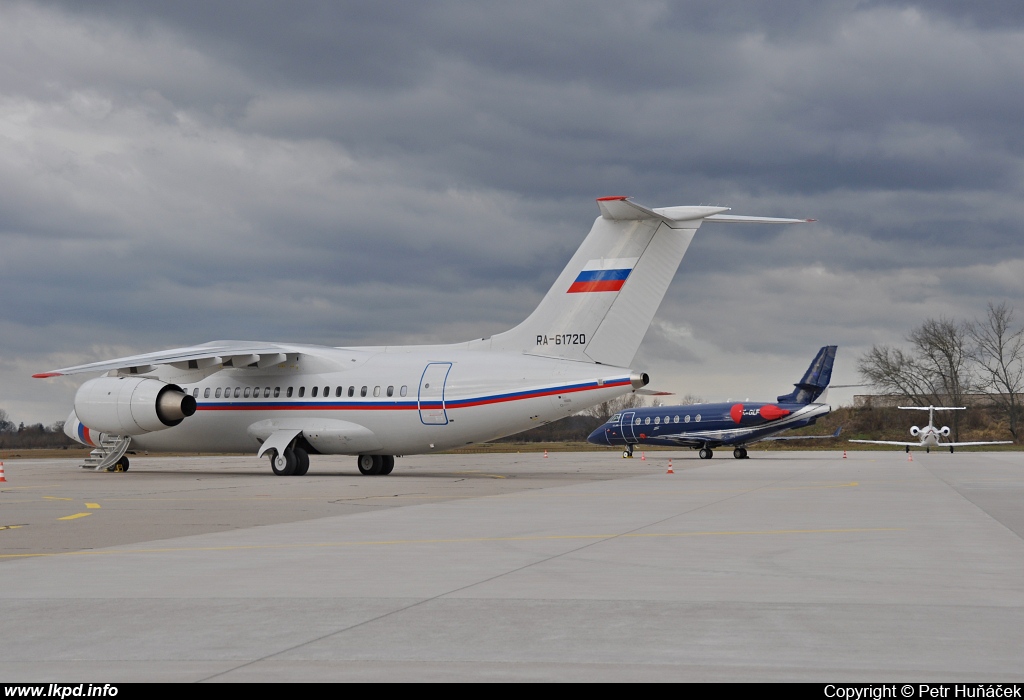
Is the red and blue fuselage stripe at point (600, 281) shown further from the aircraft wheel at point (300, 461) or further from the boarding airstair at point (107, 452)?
the boarding airstair at point (107, 452)

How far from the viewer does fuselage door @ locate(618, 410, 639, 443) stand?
6262 centimetres

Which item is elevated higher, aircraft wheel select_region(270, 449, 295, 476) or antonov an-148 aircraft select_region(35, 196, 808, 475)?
antonov an-148 aircraft select_region(35, 196, 808, 475)

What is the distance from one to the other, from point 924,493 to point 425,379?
14604mm

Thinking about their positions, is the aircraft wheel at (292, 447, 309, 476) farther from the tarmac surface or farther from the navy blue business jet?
the navy blue business jet

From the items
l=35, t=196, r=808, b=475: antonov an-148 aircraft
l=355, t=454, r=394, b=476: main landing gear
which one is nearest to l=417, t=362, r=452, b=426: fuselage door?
l=35, t=196, r=808, b=475: antonov an-148 aircraft

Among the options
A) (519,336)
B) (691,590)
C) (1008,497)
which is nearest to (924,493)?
(1008,497)

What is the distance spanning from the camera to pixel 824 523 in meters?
15.5

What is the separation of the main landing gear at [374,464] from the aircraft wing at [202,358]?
4426mm

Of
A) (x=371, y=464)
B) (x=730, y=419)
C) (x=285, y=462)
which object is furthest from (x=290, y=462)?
(x=730, y=419)

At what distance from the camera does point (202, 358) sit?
3203 centimetres

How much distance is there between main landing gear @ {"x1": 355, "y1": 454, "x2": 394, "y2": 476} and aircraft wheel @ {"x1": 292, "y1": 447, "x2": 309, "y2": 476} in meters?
2.09

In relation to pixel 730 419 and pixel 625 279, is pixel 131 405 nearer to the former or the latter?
pixel 625 279

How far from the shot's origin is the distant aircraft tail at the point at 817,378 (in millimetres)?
58844

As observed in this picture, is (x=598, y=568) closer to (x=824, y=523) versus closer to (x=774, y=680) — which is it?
(x=774, y=680)
